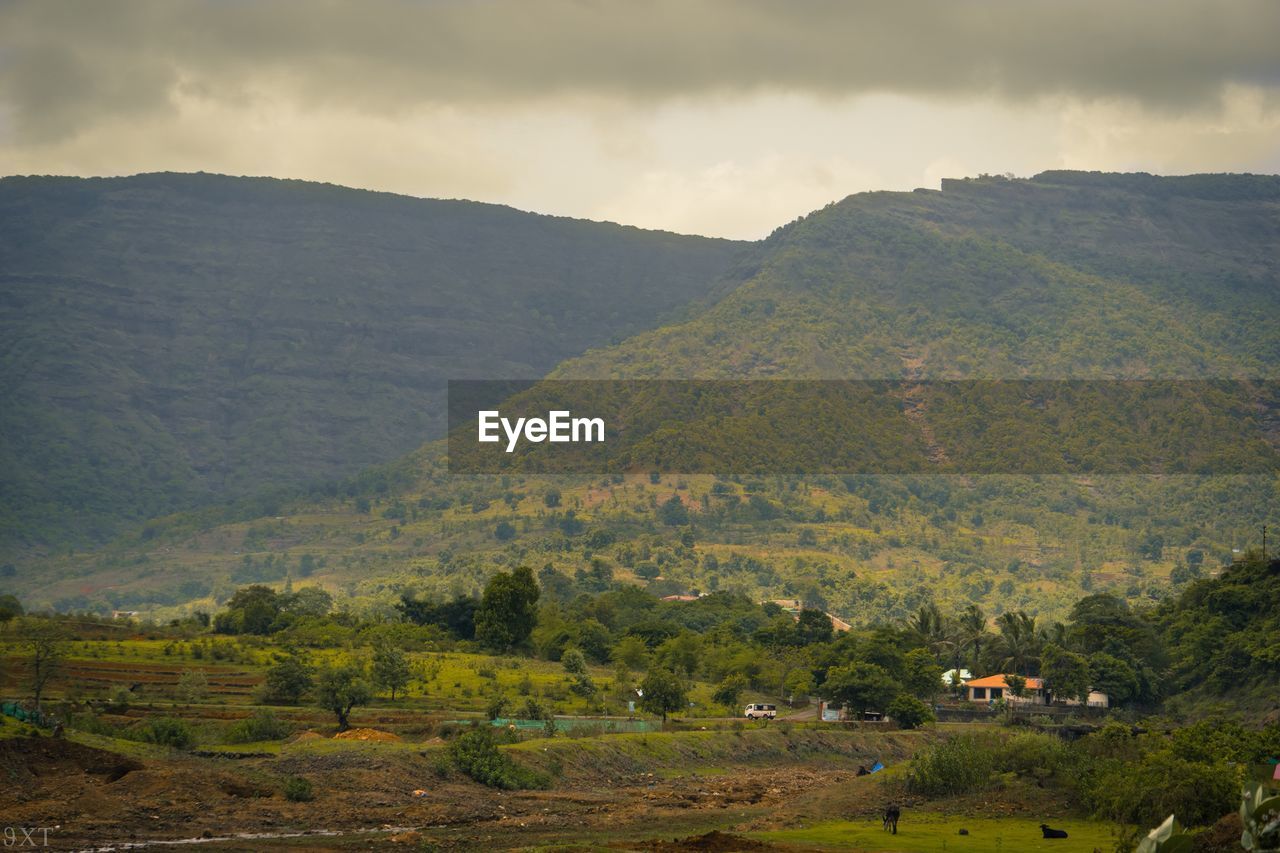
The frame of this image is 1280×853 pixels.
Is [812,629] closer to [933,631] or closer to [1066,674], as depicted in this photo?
[933,631]

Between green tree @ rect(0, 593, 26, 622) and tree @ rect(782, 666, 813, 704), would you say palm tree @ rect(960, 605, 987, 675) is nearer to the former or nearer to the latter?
tree @ rect(782, 666, 813, 704)

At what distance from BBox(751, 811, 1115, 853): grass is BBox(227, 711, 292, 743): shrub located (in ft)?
89.1

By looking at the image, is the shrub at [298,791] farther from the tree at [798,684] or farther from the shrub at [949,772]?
the tree at [798,684]

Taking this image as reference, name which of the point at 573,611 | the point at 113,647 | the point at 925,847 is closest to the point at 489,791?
the point at 925,847

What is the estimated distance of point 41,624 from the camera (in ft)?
308

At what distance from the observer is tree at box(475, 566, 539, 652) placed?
109 metres

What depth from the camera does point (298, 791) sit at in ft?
193

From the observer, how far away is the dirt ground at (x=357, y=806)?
50656 millimetres

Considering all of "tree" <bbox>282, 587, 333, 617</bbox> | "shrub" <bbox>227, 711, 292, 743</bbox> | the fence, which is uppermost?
"tree" <bbox>282, 587, 333, 617</bbox>

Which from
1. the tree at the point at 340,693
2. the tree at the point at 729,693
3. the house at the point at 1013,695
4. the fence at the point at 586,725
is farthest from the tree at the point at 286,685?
the house at the point at 1013,695

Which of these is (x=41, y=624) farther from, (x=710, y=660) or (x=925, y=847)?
(x=925, y=847)

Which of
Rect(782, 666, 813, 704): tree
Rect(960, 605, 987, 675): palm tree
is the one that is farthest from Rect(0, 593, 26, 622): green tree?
Rect(960, 605, 987, 675): palm tree

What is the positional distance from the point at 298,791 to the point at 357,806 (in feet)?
7.23

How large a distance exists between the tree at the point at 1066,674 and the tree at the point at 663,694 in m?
28.4
